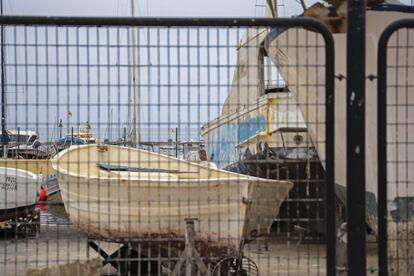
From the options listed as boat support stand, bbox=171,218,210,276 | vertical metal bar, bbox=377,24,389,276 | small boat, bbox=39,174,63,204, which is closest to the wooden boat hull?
vertical metal bar, bbox=377,24,389,276

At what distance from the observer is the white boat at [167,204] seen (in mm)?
5547

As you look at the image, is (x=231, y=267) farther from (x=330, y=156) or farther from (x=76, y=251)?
(x=330, y=156)

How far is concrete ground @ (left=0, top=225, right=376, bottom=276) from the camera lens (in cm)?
486

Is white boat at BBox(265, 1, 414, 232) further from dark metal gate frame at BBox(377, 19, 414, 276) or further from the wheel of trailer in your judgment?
the wheel of trailer

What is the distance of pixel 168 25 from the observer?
152 inches

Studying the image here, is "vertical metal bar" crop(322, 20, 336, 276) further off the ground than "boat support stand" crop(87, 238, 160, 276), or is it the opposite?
"vertical metal bar" crop(322, 20, 336, 276)

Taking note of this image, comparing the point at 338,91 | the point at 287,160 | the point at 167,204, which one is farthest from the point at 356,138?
the point at 167,204

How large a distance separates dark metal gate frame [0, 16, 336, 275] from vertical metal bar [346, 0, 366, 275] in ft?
0.34

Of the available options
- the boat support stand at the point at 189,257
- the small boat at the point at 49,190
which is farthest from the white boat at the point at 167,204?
the small boat at the point at 49,190

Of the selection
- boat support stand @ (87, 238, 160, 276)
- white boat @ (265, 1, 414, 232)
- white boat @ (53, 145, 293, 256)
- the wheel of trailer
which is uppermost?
white boat @ (265, 1, 414, 232)

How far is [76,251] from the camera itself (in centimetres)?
670

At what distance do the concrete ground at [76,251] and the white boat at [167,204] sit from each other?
24 centimetres

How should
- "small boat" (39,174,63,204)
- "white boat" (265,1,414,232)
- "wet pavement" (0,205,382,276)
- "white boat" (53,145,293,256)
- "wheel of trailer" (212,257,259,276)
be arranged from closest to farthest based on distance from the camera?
"white boat" (265,1,414,232), "wet pavement" (0,205,382,276), "white boat" (53,145,293,256), "wheel of trailer" (212,257,259,276), "small boat" (39,174,63,204)

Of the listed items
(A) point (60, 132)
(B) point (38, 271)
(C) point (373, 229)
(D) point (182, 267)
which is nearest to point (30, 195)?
(B) point (38, 271)
